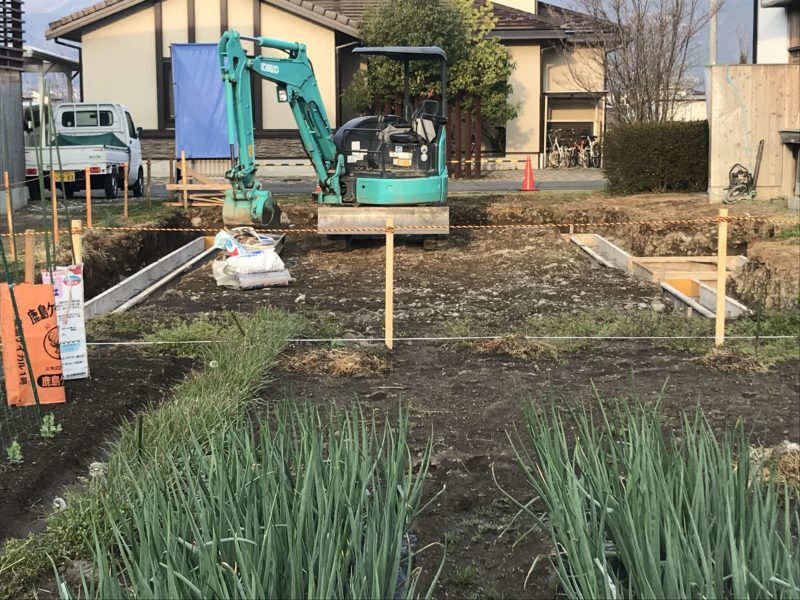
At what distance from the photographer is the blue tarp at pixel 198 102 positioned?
23.6 meters

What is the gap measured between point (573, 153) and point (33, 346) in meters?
28.3

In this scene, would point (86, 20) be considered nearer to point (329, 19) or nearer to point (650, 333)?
point (329, 19)

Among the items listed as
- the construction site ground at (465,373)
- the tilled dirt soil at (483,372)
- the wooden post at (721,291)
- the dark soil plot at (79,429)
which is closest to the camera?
the tilled dirt soil at (483,372)

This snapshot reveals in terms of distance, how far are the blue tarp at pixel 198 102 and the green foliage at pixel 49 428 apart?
17.9 metres

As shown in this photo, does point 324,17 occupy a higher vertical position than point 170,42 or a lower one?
higher

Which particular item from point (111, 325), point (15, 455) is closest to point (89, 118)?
point (111, 325)

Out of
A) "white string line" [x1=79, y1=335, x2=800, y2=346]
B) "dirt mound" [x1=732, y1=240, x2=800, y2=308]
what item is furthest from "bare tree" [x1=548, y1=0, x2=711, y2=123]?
"white string line" [x1=79, y1=335, x2=800, y2=346]

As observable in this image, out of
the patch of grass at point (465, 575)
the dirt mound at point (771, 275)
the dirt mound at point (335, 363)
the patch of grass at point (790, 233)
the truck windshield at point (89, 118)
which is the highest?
the truck windshield at point (89, 118)

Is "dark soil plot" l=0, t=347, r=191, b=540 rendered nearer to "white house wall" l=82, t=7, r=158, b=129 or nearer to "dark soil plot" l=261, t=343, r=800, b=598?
"dark soil plot" l=261, t=343, r=800, b=598

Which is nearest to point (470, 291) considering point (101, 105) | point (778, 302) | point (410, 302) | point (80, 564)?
point (410, 302)

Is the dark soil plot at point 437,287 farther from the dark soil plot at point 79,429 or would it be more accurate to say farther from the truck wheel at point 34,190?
the truck wheel at point 34,190

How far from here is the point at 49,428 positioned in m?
6.33

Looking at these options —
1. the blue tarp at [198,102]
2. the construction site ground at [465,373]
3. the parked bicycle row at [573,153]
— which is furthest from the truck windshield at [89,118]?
the parked bicycle row at [573,153]

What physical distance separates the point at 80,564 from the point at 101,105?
21131 millimetres
